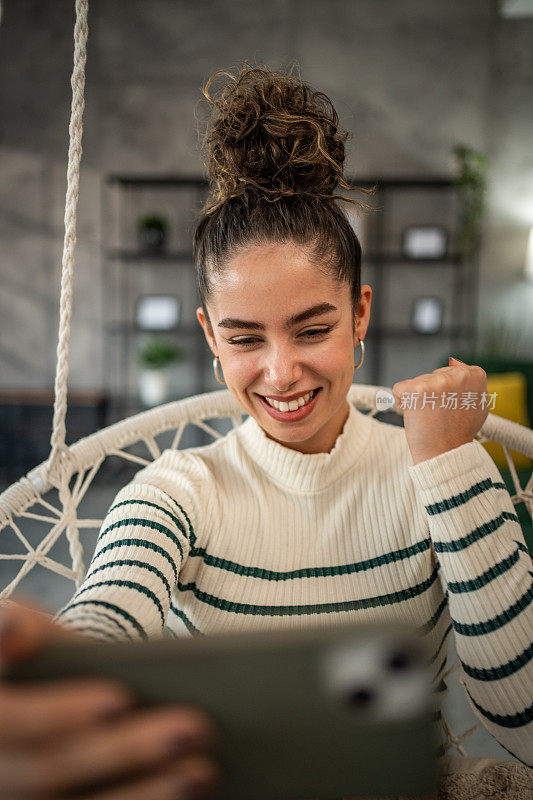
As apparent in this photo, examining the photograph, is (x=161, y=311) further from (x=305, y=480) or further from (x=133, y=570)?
(x=133, y=570)

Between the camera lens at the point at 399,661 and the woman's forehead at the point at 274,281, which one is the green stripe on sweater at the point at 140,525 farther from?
the camera lens at the point at 399,661

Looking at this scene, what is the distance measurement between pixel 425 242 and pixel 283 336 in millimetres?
3964

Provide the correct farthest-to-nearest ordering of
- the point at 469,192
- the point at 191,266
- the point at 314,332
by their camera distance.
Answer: the point at 191,266 → the point at 469,192 → the point at 314,332

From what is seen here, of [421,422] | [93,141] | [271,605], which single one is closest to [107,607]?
[271,605]

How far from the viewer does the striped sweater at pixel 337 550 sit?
714 millimetres

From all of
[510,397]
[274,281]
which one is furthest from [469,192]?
[274,281]

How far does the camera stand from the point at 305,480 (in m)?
0.91

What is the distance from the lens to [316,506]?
0.91 m

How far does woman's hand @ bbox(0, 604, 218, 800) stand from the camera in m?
0.22

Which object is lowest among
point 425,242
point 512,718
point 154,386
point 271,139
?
point 154,386

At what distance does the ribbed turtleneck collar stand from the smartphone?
667mm

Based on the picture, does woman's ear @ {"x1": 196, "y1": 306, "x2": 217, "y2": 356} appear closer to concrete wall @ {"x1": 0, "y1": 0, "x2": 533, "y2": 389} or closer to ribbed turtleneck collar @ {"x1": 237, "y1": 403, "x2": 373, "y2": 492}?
ribbed turtleneck collar @ {"x1": 237, "y1": 403, "x2": 373, "y2": 492}

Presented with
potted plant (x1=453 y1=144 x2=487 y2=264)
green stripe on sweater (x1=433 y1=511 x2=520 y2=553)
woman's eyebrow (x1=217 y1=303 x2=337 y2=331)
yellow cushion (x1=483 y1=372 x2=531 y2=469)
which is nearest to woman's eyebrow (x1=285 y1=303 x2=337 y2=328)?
woman's eyebrow (x1=217 y1=303 x2=337 y2=331)

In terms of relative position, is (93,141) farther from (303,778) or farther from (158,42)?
(303,778)
